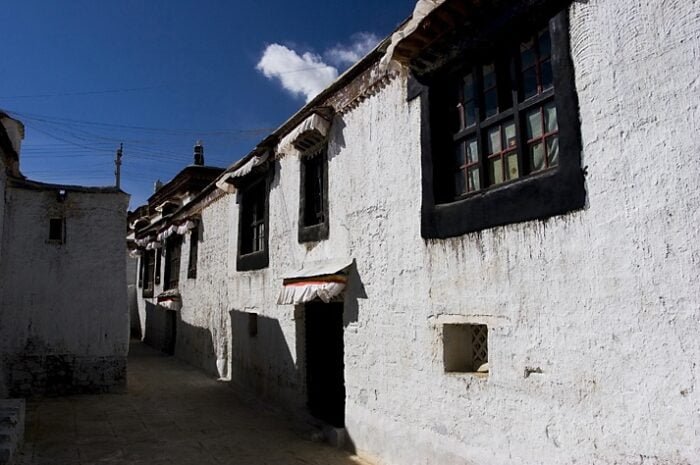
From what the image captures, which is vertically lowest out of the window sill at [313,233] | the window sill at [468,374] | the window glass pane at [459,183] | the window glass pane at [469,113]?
the window sill at [468,374]

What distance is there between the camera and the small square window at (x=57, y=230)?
10320 mm

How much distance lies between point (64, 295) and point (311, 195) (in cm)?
547

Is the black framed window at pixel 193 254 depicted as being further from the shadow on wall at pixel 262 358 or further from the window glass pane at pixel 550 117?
the window glass pane at pixel 550 117

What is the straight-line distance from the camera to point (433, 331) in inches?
201

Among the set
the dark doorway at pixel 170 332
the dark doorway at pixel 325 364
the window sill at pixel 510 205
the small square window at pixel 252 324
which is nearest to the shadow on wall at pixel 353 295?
the dark doorway at pixel 325 364

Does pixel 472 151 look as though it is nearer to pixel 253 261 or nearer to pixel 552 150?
pixel 552 150

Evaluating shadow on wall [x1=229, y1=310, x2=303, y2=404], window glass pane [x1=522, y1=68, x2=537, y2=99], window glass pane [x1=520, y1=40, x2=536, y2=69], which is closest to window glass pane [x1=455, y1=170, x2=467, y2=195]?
window glass pane [x1=522, y1=68, x2=537, y2=99]

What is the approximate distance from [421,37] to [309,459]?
15.5 feet

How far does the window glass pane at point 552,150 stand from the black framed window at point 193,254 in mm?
11734

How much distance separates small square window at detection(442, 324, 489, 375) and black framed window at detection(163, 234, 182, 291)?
41.7ft

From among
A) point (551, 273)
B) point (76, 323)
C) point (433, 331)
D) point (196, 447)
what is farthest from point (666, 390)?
point (76, 323)

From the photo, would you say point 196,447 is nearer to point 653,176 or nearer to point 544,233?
point 544,233

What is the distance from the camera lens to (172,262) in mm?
17391

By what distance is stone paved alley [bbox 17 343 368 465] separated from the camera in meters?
6.38
